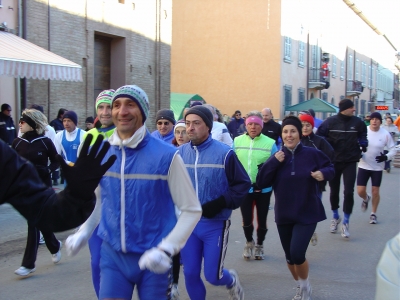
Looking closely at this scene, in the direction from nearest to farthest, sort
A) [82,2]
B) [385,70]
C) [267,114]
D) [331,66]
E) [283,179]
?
[283,179], [267,114], [82,2], [331,66], [385,70]

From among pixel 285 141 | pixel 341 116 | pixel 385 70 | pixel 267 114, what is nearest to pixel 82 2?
pixel 267 114

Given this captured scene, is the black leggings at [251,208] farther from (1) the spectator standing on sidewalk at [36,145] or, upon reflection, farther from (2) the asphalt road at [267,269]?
(1) the spectator standing on sidewalk at [36,145]

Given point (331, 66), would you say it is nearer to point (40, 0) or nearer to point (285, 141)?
point (40, 0)

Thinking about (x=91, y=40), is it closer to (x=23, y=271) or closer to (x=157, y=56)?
(x=157, y=56)

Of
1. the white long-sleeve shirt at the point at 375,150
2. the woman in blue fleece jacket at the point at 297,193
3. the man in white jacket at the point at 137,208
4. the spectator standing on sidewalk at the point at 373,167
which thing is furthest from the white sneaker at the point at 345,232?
the man in white jacket at the point at 137,208

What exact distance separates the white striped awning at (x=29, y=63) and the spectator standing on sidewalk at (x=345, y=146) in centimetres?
628

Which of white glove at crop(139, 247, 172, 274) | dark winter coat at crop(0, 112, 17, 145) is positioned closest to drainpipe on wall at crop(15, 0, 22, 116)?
→ dark winter coat at crop(0, 112, 17, 145)

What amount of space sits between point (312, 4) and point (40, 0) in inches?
902

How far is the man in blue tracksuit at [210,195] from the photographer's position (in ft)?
15.2

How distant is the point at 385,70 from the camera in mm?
67938

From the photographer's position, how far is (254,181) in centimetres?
696

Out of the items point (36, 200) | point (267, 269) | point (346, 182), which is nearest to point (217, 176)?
point (267, 269)

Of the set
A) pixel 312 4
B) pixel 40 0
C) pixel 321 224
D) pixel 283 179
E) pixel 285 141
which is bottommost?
pixel 321 224

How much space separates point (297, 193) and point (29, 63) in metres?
7.90
